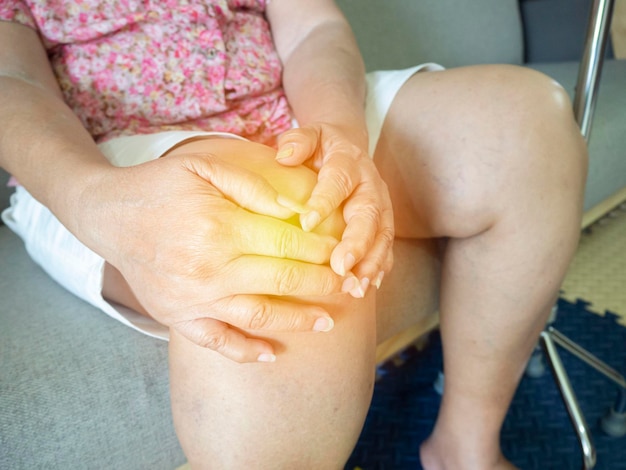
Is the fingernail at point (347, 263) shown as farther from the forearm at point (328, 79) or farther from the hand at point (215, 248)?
the forearm at point (328, 79)

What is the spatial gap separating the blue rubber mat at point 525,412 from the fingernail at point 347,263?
2.16 feet

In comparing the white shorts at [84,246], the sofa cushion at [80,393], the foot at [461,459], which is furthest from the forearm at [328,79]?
the foot at [461,459]

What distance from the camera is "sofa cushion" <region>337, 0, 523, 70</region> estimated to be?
4.57 feet

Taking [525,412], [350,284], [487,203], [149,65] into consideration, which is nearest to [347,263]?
[350,284]

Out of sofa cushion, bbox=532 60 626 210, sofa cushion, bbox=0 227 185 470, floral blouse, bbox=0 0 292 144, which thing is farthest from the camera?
sofa cushion, bbox=532 60 626 210

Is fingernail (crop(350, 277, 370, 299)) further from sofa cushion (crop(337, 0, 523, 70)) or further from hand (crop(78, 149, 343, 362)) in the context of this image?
sofa cushion (crop(337, 0, 523, 70))

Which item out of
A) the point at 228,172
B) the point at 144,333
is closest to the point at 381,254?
the point at 228,172

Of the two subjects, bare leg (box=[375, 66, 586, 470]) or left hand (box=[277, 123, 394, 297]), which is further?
bare leg (box=[375, 66, 586, 470])

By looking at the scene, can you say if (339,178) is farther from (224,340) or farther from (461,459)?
(461,459)

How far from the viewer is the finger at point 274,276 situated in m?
0.39

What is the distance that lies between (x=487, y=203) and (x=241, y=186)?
340mm

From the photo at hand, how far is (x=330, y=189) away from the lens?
43 centimetres

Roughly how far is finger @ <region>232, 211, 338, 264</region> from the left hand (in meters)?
0.01

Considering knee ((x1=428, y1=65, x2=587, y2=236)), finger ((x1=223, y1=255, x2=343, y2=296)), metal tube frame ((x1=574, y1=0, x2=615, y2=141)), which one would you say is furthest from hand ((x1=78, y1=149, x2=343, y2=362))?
metal tube frame ((x1=574, y1=0, x2=615, y2=141))
